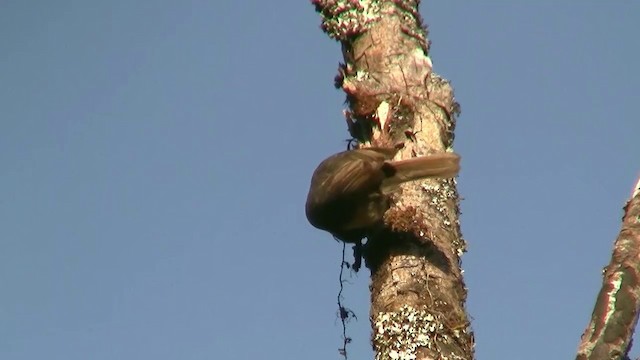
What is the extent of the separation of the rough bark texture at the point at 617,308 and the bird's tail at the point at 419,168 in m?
1.18

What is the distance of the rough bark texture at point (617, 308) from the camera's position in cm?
303

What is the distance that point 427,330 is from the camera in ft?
12.6

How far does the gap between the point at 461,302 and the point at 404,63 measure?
3.82 ft

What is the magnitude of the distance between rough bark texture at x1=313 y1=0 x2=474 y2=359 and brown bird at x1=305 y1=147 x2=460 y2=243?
0.21 ft

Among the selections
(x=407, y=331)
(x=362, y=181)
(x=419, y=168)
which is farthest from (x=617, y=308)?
(x=362, y=181)

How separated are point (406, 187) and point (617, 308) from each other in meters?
1.47

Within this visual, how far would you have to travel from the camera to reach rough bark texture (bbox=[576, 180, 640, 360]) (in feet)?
9.95

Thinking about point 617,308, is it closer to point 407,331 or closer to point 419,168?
point 407,331

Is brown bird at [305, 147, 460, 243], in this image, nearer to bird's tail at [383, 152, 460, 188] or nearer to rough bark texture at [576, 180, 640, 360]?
bird's tail at [383, 152, 460, 188]

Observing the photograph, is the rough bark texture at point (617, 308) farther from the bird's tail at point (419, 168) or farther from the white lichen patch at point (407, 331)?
the bird's tail at point (419, 168)

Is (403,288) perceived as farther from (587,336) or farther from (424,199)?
(587,336)

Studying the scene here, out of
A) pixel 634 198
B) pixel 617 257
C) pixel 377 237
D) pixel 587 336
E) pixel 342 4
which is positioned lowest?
pixel 587 336

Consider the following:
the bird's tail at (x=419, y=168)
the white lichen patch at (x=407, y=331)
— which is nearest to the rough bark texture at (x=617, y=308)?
the white lichen patch at (x=407, y=331)

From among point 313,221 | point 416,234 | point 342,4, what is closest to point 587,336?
point 416,234
